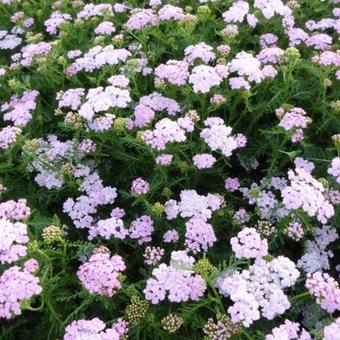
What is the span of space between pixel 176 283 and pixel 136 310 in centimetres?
28

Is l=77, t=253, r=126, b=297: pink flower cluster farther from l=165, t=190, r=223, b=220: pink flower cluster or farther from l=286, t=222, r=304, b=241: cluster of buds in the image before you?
l=286, t=222, r=304, b=241: cluster of buds

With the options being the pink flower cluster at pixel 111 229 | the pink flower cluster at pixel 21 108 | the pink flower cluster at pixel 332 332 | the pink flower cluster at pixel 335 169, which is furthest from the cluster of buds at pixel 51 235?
the pink flower cluster at pixel 335 169

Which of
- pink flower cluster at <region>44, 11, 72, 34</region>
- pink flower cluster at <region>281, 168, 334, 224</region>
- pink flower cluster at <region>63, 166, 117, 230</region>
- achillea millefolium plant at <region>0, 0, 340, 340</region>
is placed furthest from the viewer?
pink flower cluster at <region>44, 11, 72, 34</region>

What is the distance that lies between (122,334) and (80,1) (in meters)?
3.56

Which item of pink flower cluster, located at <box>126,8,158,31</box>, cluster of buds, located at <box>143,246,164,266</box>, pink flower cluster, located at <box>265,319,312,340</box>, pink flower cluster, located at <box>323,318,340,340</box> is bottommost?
cluster of buds, located at <box>143,246,164,266</box>

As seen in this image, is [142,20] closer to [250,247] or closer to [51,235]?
[51,235]

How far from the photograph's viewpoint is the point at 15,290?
2643 millimetres

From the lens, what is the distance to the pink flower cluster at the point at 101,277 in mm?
2779

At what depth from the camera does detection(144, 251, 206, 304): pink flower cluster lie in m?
2.82

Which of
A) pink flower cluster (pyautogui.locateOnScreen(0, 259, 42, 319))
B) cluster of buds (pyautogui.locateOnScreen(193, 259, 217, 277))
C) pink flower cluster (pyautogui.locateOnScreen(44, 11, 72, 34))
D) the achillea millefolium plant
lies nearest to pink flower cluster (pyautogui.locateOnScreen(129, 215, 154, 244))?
the achillea millefolium plant

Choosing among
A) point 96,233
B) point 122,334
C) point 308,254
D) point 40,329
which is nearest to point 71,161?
point 96,233

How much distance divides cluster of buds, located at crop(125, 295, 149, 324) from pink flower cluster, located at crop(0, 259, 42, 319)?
0.53 metres

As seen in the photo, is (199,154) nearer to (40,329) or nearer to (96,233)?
(96,233)

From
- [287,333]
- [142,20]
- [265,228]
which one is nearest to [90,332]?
[287,333]
